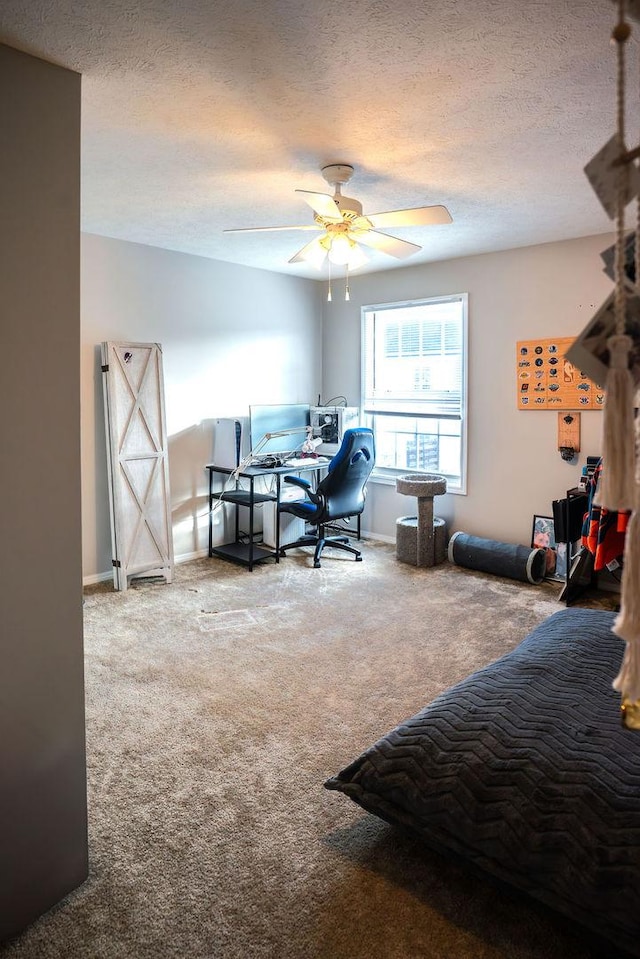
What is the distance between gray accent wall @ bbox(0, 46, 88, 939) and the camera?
168cm

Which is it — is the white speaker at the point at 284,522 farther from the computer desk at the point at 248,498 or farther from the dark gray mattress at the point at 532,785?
the dark gray mattress at the point at 532,785

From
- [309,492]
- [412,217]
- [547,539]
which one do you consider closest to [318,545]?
[309,492]

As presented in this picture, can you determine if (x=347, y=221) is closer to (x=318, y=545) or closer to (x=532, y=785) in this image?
(x=532, y=785)

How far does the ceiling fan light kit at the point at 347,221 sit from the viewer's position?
2986 mm

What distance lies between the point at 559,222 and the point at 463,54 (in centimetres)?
233

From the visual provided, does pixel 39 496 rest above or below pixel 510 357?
below

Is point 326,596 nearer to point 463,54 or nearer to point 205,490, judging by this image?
point 205,490

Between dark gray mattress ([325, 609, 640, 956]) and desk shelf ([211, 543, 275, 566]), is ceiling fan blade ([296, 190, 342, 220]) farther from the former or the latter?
desk shelf ([211, 543, 275, 566])

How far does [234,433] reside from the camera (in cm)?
527

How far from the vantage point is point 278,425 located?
5.63m

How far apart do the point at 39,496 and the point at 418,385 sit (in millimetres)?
4325

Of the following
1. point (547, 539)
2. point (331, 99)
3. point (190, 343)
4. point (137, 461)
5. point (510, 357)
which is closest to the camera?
point (331, 99)

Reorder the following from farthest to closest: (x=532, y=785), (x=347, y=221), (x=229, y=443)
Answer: (x=229, y=443), (x=347, y=221), (x=532, y=785)

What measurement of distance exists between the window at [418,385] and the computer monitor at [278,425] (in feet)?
2.21
